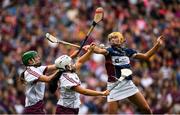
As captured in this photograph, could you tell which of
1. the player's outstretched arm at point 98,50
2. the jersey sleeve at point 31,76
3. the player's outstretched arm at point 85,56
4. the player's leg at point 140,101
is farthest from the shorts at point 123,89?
the jersey sleeve at point 31,76

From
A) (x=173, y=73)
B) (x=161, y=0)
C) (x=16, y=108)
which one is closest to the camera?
(x=16, y=108)

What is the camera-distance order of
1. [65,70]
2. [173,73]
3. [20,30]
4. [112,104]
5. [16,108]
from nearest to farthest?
[65,70]
[112,104]
[16,108]
[173,73]
[20,30]

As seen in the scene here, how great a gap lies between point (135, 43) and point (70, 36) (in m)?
1.95

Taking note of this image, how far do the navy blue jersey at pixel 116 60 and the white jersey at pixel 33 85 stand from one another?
140 centimetres

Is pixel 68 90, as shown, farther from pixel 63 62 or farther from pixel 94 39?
pixel 94 39

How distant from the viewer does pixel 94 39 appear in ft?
84.0

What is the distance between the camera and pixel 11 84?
77.7 ft

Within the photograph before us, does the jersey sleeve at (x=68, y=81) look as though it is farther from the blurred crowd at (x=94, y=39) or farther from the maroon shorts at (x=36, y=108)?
the blurred crowd at (x=94, y=39)

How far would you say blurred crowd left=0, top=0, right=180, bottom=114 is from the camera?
23.5 meters

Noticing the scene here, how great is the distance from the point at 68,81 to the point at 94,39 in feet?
31.7

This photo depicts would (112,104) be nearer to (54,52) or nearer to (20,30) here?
(54,52)

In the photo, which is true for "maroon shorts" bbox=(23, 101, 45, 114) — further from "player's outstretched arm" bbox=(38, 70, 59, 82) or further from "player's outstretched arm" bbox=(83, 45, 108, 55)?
"player's outstretched arm" bbox=(83, 45, 108, 55)

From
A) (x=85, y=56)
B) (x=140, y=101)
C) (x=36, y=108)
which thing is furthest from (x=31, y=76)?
(x=140, y=101)

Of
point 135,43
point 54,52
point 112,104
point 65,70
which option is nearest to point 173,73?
point 135,43
